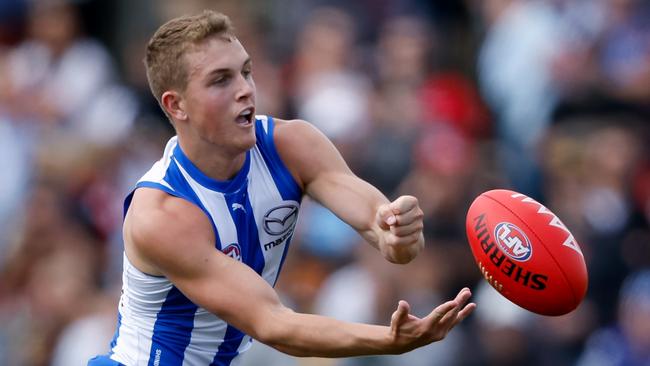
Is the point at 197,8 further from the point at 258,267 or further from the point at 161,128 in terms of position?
the point at 258,267

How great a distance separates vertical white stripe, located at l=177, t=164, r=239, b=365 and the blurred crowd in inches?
139

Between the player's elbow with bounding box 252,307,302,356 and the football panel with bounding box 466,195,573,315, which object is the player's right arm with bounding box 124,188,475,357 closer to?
the player's elbow with bounding box 252,307,302,356

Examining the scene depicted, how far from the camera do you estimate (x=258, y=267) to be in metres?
6.32

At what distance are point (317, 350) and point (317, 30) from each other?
23.9 ft

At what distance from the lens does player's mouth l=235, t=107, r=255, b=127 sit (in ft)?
19.9

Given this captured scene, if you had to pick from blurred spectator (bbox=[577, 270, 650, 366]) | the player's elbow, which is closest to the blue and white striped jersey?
the player's elbow

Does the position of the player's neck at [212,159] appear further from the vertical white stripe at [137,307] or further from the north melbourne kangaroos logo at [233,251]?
the vertical white stripe at [137,307]

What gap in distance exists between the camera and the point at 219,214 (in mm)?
6094

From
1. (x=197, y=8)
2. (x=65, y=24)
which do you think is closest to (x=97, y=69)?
(x=65, y=24)

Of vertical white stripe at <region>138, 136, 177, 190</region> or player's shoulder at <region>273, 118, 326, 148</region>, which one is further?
player's shoulder at <region>273, 118, 326, 148</region>

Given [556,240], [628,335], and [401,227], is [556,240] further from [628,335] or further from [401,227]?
[628,335]

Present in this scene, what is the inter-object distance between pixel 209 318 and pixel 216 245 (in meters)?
0.44

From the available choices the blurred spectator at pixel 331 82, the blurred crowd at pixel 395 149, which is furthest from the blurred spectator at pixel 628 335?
the blurred spectator at pixel 331 82

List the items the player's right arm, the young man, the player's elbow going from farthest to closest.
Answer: the young man
the player's elbow
the player's right arm
